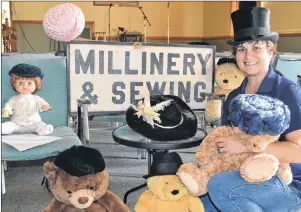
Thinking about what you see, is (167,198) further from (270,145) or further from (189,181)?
(270,145)

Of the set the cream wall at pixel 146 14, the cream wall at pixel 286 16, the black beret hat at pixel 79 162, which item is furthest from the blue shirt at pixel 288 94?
the cream wall at pixel 146 14

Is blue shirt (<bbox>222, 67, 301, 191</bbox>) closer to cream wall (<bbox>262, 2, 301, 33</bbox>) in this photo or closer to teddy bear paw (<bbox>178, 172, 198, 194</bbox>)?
teddy bear paw (<bbox>178, 172, 198, 194</bbox>)

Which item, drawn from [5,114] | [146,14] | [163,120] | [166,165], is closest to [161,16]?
[146,14]

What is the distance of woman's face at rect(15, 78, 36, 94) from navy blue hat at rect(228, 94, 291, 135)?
1209 millimetres

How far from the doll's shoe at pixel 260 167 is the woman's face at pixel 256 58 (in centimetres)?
34

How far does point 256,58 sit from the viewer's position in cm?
140

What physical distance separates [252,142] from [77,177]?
0.64 m

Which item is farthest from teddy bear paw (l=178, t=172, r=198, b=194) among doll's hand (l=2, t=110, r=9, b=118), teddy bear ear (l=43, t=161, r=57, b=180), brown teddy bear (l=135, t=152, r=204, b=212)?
doll's hand (l=2, t=110, r=9, b=118)

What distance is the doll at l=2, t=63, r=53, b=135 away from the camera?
1990 mm

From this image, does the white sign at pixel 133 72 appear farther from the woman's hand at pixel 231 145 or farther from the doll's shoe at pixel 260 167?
the doll's shoe at pixel 260 167

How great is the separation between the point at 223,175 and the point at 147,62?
115 centimetres

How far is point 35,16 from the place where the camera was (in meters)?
8.22

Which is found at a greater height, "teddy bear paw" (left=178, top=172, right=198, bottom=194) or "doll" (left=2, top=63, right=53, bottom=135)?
"doll" (left=2, top=63, right=53, bottom=135)

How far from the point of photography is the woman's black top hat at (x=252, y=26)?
4.58 feet
